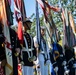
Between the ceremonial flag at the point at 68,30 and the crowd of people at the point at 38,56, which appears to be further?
the ceremonial flag at the point at 68,30

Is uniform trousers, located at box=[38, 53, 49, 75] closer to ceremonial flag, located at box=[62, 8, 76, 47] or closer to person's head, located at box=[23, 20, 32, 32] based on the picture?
person's head, located at box=[23, 20, 32, 32]

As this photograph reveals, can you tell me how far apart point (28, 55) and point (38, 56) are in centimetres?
59

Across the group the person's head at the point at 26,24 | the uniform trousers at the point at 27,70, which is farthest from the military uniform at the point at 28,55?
the person's head at the point at 26,24

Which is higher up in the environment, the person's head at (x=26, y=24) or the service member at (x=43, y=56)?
the person's head at (x=26, y=24)

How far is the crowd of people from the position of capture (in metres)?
6.38

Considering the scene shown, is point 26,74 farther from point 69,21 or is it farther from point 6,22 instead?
point 69,21

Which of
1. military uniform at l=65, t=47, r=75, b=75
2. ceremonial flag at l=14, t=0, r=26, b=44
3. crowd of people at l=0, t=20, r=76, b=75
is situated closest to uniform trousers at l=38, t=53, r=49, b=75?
crowd of people at l=0, t=20, r=76, b=75

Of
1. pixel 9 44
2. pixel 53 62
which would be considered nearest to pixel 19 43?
pixel 9 44

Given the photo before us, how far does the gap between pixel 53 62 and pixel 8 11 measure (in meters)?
2.52

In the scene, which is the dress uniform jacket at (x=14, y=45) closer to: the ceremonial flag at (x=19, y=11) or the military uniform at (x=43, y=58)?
the ceremonial flag at (x=19, y=11)

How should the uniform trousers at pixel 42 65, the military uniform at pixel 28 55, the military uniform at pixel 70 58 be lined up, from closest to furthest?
the military uniform at pixel 28 55 < the uniform trousers at pixel 42 65 < the military uniform at pixel 70 58

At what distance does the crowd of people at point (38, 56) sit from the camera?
20.9ft

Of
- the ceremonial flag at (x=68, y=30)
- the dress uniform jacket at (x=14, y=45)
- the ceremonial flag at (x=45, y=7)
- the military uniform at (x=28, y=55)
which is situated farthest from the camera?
the ceremonial flag at (x=68, y=30)

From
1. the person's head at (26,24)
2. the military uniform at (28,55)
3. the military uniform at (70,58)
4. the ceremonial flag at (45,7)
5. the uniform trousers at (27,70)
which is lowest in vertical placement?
the military uniform at (70,58)
